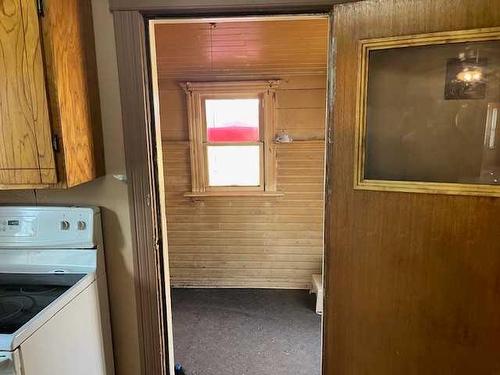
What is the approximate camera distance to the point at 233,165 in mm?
3359

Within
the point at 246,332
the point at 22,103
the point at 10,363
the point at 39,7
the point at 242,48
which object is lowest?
the point at 246,332

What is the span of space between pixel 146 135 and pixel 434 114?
1.10 m

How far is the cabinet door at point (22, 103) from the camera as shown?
111cm

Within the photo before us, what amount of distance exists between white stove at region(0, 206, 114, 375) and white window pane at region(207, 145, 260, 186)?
194cm

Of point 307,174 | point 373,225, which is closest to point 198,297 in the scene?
point 307,174

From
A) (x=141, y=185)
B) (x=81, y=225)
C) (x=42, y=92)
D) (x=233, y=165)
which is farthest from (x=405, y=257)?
(x=233, y=165)

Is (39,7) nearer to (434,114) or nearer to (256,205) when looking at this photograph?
(434,114)

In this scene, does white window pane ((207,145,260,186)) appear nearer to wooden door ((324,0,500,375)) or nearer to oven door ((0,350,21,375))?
wooden door ((324,0,500,375))

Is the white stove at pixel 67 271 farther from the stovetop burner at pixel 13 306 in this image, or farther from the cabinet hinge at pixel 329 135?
the cabinet hinge at pixel 329 135

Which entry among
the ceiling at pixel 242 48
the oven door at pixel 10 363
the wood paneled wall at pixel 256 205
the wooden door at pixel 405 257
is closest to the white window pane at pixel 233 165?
the wood paneled wall at pixel 256 205

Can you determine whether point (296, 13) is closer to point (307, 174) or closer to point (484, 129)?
point (484, 129)

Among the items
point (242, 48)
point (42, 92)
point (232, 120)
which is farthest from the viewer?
point (232, 120)

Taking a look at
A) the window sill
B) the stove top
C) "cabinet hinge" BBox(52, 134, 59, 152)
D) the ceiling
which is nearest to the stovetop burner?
the stove top

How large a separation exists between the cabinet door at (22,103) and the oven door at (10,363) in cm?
55
